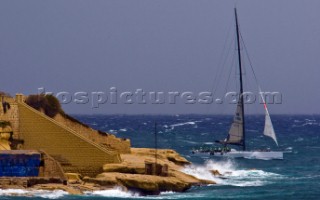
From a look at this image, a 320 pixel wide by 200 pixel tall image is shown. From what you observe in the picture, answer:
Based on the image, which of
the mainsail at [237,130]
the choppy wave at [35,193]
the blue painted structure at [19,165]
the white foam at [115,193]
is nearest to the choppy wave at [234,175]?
the white foam at [115,193]

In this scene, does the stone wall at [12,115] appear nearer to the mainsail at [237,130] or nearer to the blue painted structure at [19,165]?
the blue painted structure at [19,165]

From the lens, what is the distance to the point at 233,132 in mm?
97812

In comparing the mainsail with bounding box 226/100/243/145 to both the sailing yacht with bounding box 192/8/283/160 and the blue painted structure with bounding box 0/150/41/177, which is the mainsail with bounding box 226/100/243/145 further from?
the blue painted structure with bounding box 0/150/41/177

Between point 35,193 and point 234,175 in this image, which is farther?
point 234,175

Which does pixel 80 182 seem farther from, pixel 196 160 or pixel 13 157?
pixel 196 160

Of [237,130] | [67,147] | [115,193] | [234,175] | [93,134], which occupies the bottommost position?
[234,175]

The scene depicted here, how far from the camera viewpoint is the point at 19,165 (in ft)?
172

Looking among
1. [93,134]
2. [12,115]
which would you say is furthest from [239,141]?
[12,115]

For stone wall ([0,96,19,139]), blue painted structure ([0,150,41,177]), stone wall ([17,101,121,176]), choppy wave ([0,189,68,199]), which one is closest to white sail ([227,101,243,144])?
stone wall ([17,101,121,176])

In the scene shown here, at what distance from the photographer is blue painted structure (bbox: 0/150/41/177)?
172 ft

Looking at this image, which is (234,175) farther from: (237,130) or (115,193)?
(237,130)

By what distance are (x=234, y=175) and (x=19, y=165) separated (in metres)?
23.2

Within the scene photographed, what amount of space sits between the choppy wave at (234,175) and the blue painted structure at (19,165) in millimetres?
13491

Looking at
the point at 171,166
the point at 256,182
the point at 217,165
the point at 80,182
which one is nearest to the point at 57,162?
the point at 80,182
